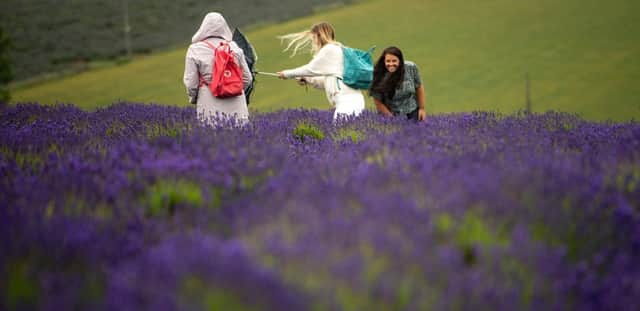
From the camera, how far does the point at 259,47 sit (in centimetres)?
3444

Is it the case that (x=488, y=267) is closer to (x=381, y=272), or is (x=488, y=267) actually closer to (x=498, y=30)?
(x=381, y=272)

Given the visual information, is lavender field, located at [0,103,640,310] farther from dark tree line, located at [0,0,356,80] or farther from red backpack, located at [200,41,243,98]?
dark tree line, located at [0,0,356,80]

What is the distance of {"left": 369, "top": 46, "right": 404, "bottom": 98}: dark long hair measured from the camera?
7359mm

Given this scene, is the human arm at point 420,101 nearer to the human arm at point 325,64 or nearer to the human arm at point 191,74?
the human arm at point 325,64

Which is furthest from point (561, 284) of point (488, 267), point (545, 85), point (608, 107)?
point (545, 85)

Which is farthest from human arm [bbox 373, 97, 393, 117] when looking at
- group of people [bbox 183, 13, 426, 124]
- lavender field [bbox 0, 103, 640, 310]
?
lavender field [bbox 0, 103, 640, 310]

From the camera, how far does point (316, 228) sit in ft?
8.39

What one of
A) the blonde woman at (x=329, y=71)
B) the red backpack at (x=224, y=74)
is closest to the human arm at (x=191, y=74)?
the red backpack at (x=224, y=74)

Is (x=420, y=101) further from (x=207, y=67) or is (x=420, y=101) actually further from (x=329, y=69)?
(x=207, y=67)

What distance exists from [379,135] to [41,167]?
8.91ft

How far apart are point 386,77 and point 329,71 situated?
0.65 meters

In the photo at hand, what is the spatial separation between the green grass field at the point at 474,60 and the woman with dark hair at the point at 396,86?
1354 centimetres

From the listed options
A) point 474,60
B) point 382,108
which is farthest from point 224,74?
point 474,60

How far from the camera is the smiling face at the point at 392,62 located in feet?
Answer: 24.1
